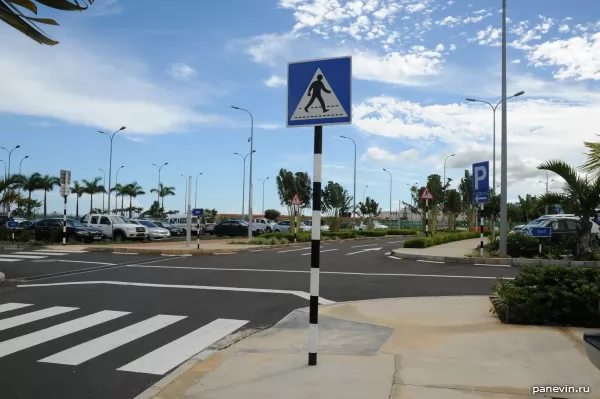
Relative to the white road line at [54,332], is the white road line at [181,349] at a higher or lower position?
higher

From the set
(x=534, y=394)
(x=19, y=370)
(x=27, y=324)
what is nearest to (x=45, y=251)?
(x=27, y=324)

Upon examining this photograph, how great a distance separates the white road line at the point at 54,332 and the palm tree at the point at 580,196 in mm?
13897

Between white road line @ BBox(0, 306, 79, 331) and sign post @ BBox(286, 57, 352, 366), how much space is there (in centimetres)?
492

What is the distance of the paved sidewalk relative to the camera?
4.43 m

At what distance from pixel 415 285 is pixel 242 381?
7.93 meters

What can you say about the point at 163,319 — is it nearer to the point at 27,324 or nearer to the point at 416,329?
the point at 27,324

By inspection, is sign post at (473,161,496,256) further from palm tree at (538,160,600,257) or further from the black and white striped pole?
the black and white striped pole

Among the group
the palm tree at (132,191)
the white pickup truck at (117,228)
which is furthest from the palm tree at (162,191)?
the white pickup truck at (117,228)

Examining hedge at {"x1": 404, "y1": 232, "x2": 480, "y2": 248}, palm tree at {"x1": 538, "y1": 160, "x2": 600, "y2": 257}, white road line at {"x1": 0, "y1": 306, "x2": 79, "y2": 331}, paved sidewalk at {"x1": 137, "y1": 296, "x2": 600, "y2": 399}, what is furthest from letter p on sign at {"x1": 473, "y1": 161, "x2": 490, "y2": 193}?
white road line at {"x1": 0, "y1": 306, "x2": 79, "y2": 331}

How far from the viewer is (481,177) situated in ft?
61.1

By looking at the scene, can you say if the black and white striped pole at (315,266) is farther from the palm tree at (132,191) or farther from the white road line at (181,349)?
the palm tree at (132,191)

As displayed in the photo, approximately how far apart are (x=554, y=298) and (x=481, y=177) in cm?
1233

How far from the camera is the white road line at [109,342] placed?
569 centimetres

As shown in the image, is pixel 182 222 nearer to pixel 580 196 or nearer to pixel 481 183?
pixel 481 183
